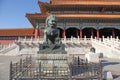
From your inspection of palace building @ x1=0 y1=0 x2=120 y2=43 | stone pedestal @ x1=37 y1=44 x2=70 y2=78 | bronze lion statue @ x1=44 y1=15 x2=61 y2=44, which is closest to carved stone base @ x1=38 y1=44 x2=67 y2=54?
stone pedestal @ x1=37 y1=44 x2=70 y2=78

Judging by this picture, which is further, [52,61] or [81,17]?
[81,17]

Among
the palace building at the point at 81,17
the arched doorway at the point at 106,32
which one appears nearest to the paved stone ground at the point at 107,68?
the palace building at the point at 81,17

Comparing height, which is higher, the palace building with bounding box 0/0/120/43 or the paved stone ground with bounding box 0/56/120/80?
the palace building with bounding box 0/0/120/43

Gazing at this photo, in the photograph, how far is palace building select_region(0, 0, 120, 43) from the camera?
1200 inches

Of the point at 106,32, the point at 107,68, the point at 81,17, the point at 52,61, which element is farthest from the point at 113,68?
the point at 106,32

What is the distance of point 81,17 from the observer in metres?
30.2

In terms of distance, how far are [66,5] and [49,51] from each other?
23867 mm

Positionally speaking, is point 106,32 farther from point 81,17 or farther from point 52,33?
point 52,33

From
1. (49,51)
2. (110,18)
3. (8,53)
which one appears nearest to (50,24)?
(49,51)

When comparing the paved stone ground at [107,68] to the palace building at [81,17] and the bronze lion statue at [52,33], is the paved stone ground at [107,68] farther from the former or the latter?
the palace building at [81,17]

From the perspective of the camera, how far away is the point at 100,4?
108 feet

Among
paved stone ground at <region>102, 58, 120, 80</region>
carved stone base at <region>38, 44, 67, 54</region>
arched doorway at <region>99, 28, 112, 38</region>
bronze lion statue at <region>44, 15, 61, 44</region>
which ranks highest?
arched doorway at <region>99, 28, 112, 38</region>

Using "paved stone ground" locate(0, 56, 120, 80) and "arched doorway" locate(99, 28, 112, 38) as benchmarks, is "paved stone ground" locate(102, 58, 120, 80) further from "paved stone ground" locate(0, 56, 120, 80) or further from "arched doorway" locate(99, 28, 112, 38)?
"arched doorway" locate(99, 28, 112, 38)

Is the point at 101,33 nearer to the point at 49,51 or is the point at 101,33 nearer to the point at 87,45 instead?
the point at 87,45
